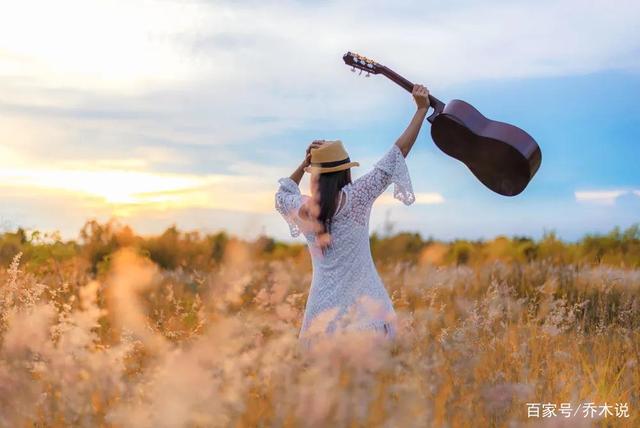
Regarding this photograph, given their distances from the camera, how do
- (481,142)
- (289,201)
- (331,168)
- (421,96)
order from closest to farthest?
(331,168) < (289,201) < (421,96) < (481,142)

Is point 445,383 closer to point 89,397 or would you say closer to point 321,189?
point 89,397

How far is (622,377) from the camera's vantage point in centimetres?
550

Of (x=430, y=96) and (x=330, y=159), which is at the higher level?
(x=430, y=96)

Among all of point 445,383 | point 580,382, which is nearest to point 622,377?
point 580,382

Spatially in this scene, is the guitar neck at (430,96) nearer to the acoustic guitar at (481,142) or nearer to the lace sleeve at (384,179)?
the acoustic guitar at (481,142)

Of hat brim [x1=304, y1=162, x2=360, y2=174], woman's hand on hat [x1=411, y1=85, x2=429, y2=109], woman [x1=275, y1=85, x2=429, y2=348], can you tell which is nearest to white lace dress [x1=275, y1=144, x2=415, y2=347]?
woman [x1=275, y1=85, x2=429, y2=348]

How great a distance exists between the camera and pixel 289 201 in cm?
453

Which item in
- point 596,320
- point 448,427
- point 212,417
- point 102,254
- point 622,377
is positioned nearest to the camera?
point 212,417

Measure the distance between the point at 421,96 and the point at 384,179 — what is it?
0.72 meters

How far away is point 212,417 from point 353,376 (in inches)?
18.2

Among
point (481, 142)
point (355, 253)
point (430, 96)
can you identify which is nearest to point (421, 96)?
point (430, 96)

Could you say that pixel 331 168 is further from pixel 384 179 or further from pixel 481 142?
pixel 481 142

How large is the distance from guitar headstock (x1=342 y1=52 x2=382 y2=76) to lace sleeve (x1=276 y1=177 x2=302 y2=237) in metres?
0.96

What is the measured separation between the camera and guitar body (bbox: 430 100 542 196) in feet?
16.9
